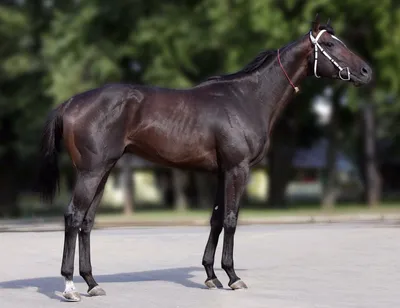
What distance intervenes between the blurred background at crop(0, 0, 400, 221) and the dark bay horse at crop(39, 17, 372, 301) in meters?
22.8

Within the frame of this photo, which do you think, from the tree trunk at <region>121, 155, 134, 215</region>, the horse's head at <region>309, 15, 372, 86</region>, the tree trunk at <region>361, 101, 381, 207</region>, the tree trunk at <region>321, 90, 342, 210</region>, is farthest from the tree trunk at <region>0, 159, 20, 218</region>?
the horse's head at <region>309, 15, 372, 86</region>

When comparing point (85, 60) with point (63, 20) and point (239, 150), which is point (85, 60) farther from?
point (239, 150)

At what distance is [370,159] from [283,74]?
33980mm

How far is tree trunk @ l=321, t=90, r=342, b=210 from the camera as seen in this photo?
44.4 metres

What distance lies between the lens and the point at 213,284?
1222 cm

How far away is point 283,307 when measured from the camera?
10438 millimetres

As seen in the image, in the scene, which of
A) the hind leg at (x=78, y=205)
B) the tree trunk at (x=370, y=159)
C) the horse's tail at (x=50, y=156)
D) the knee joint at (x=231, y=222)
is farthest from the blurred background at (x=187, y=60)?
the hind leg at (x=78, y=205)

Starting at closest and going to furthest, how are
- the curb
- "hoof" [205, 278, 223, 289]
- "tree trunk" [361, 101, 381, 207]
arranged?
"hoof" [205, 278, 223, 289] < the curb < "tree trunk" [361, 101, 381, 207]

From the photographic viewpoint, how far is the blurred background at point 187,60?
128ft

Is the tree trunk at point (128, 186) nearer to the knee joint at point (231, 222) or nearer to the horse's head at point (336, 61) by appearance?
the horse's head at point (336, 61)

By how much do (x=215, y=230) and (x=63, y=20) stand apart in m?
34.3

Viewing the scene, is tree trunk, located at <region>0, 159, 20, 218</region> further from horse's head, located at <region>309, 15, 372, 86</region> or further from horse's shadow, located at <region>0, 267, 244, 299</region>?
horse's head, located at <region>309, 15, 372, 86</region>

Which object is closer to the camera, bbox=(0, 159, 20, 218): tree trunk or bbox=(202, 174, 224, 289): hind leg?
bbox=(202, 174, 224, 289): hind leg

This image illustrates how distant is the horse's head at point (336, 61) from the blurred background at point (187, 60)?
23092 mm
